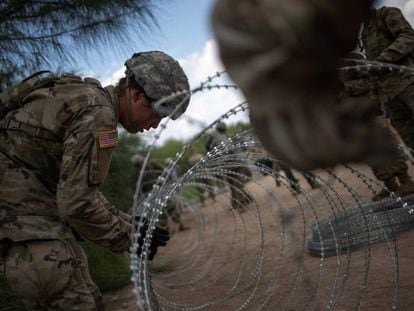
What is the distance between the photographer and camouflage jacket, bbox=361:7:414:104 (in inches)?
162

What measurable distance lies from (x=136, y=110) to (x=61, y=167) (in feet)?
1.94

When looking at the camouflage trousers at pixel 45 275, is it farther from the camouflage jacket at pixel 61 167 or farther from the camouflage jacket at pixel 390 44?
the camouflage jacket at pixel 390 44

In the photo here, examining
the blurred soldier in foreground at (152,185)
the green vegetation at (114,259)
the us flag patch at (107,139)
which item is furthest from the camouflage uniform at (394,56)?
the blurred soldier in foreground at (152,185)

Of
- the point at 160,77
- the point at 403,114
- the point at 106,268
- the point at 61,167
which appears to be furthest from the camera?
the point at 106,268

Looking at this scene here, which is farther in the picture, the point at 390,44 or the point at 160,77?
the point at 390,44

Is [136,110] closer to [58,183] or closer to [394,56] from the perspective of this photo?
[58,183]

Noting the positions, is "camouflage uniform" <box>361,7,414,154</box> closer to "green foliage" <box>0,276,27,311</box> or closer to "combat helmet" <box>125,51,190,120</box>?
"combat helmet" <box>125,51,190,120</box>

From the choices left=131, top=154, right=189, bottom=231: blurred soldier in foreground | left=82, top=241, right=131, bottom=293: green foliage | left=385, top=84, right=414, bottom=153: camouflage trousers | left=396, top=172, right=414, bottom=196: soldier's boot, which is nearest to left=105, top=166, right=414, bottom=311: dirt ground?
left=82, top=241, right=131, bottom=293: green foliage

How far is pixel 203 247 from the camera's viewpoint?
7.52m

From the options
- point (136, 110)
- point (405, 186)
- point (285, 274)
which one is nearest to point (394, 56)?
point (405, 186)

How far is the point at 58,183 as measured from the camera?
2.13 meters

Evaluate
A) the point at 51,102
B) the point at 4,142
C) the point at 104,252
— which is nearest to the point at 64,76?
the point at 51,102

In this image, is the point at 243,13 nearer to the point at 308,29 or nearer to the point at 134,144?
the point at 308,29

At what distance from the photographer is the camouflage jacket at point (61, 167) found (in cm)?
209
